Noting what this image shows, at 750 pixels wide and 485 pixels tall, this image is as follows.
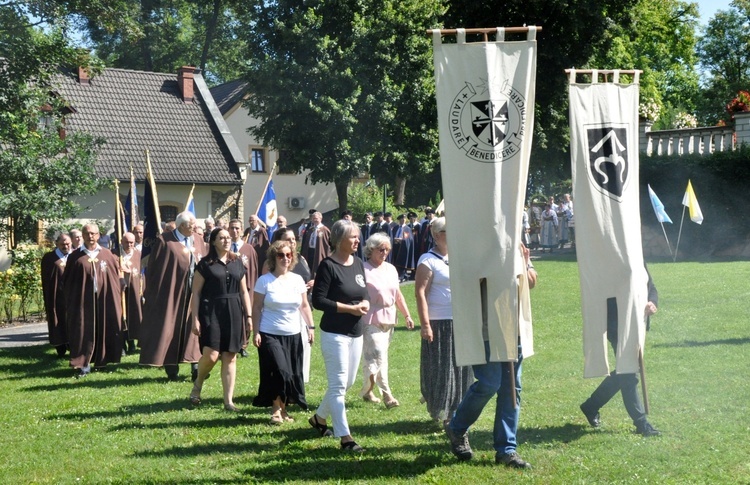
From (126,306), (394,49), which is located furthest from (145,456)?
(394,49)

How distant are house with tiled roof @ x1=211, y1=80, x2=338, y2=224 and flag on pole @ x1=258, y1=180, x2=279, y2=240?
30451 millimetres

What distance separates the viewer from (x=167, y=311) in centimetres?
1270

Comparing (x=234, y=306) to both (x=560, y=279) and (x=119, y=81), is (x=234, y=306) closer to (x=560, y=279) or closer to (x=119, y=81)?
(x=560, y=279)

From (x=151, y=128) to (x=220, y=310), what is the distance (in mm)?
30442

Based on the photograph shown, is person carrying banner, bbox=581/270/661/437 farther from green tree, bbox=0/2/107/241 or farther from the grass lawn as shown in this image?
green tree, bbox=0/2/107/241

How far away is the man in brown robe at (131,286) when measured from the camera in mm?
15180

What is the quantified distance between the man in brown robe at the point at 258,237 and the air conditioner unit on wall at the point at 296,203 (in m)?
33.1

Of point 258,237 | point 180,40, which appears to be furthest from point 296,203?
point 258,237

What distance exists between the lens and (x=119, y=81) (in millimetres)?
40875

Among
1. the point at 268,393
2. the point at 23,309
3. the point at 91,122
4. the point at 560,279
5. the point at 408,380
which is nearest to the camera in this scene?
the point at 268,393

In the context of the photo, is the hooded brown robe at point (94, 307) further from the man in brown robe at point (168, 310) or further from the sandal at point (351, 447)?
the sandal at point (351, 447)

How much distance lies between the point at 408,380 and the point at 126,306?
5.46 m

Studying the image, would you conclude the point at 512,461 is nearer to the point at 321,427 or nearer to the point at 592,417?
the point at 592,417

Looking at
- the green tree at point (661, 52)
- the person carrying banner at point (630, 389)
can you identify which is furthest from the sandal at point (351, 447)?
the green tree at point (661, 52)
